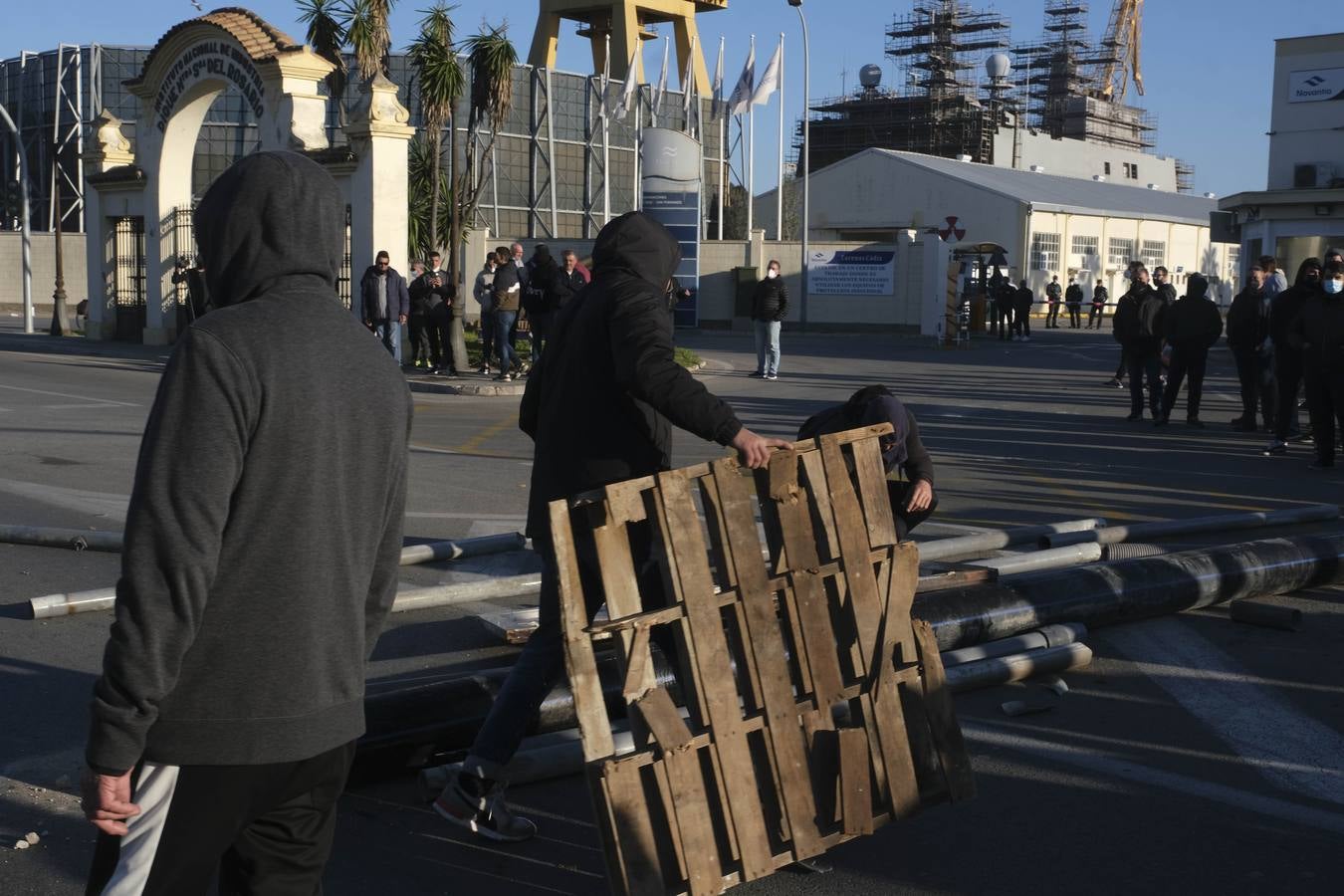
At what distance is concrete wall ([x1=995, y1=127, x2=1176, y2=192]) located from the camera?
241 ft

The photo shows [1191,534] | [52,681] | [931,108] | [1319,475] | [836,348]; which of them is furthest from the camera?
[931,108]

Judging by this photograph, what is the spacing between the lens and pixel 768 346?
22594mm

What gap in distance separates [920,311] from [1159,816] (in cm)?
3308

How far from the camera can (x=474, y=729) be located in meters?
4.68

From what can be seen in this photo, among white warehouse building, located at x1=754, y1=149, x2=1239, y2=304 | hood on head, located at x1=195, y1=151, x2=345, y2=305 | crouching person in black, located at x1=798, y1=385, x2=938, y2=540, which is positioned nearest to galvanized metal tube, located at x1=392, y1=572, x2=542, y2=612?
crouching person in black, located at x1=798, y1=385, x2=938, y2=540

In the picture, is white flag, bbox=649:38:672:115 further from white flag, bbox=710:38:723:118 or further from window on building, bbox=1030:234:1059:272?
window on building, bbox=1030:234:1059:272

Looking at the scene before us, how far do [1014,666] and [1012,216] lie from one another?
4612cm

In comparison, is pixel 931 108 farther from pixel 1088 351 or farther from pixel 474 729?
pixel 474 729

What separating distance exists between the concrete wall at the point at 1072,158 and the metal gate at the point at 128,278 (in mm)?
49784

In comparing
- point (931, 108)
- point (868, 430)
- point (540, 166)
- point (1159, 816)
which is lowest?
point (1159, 816)

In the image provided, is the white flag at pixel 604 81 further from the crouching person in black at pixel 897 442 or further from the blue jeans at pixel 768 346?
the crouching person in black at pixel 897 442

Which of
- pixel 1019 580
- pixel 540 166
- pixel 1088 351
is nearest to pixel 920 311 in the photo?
pixel 1088 351

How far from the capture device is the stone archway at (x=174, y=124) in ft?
73.3

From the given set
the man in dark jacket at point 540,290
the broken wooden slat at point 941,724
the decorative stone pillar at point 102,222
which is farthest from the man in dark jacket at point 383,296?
the broken wooden slat at point 941,724
